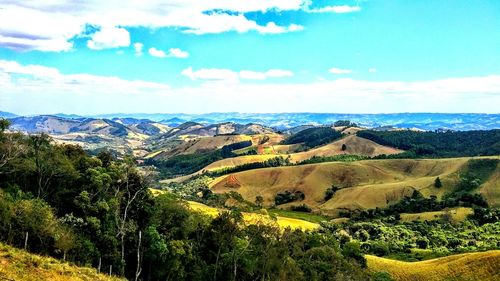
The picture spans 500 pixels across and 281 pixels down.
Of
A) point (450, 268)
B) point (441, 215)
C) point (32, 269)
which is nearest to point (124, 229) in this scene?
point (32, 269)

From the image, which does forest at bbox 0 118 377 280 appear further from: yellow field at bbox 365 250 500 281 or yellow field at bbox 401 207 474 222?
yellow field at bbox 401 207 474 222

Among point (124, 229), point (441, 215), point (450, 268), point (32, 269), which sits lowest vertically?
point (441, 215)

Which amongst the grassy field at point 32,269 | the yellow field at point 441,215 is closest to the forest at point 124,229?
the grassy field at point 32,269

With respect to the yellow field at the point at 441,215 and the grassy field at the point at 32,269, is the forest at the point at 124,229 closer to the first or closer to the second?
the grassy field at the point at 32,269

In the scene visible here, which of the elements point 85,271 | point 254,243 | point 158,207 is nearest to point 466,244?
point 254,243

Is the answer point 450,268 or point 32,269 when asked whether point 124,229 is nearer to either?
point 32,269
